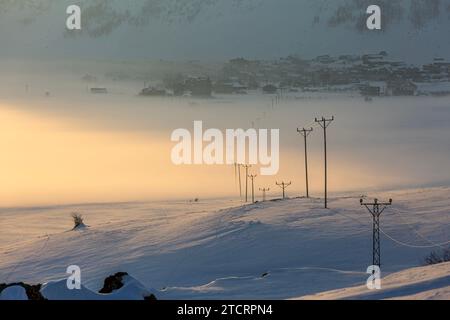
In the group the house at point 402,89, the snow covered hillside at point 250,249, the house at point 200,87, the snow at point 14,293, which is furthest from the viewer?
the house at point 200,87

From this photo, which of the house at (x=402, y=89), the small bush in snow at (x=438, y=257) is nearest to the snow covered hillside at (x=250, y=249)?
the small bush in snow at (x=438, y=257)

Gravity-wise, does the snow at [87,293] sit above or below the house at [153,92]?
below

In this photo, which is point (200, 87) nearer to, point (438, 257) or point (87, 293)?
point (438, 257)

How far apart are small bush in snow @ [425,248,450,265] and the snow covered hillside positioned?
0.41 metres

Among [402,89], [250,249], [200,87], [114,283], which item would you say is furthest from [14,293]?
[200,87]

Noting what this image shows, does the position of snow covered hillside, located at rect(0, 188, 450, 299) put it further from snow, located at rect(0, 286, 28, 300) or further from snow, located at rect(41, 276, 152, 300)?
snow, located at rect(0, 286, 28, 300)

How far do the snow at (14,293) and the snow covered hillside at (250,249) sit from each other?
6.50 meters

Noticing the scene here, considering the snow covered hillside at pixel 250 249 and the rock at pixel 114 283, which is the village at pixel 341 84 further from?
the rock at pixel 114 283

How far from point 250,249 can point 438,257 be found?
7.00 m

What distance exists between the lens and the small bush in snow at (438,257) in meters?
27.9

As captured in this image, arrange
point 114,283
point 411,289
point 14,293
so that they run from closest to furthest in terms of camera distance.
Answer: point 14,293, point 411,289, point 114,283

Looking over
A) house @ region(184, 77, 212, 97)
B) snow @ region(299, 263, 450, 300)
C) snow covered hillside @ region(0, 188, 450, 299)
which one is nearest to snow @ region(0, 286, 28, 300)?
snow @ region(299, 263, 450, 300)

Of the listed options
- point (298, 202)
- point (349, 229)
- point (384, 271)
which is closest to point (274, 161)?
point (298, 202)

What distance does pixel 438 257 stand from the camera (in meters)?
28.6
